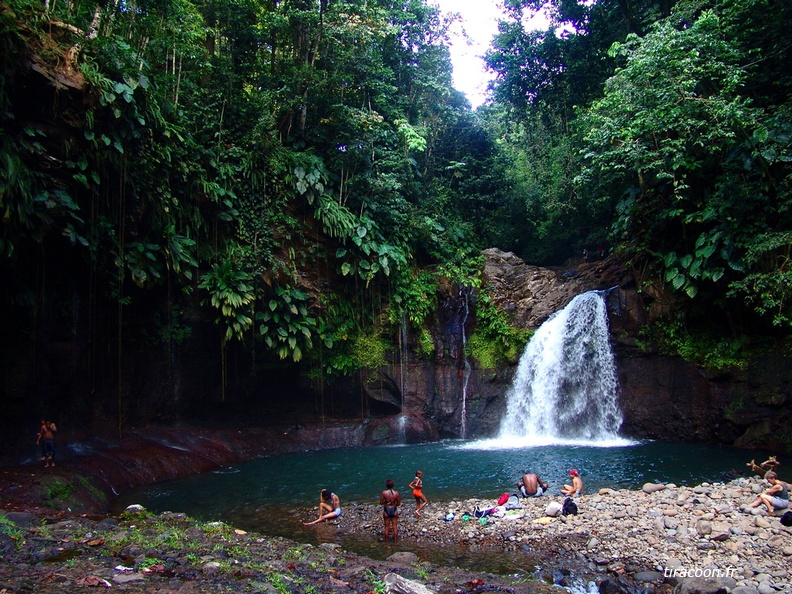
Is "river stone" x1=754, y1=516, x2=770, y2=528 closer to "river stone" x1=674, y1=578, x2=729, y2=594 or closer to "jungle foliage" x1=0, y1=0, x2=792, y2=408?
"river stone" x1=674, y1=578, x2=729, y2=594

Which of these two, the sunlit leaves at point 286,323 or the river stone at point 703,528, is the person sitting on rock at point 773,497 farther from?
the sunlit leaves at point 286,323

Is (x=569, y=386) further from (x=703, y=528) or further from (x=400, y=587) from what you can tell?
(x=400, y=587)

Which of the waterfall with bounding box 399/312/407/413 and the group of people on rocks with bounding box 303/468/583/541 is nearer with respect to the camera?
the group of people on rocks with bounding box 303/468/583/541

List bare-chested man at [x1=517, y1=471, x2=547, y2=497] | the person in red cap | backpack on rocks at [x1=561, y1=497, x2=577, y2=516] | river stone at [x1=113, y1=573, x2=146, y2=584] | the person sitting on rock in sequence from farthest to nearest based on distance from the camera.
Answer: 1. bare-chested man at [x1=517, y1=471, x2=547, y2=497]
2. the person in red cap
3. backpack on rocks at [x1=561, y1=497, x2=577, y2=516]
4. the person sitting on rock
5. river stone at [x1=113, y1=573, x2=146, y2=584]

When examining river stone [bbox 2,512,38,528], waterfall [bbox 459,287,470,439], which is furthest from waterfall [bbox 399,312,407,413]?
river stone [bbox 2,512,38,528]

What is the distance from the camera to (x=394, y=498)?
8.09 meters

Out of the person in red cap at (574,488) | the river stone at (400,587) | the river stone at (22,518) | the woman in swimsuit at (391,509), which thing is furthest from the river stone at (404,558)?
the river stone at (22,518)

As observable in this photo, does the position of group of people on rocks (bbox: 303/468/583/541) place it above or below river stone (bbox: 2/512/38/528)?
below

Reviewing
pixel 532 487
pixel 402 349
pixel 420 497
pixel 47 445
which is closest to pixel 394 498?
pixel 420 497

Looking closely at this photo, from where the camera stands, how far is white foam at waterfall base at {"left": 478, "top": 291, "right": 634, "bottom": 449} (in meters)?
16.1

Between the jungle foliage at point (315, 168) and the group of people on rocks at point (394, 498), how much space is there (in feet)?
20.0

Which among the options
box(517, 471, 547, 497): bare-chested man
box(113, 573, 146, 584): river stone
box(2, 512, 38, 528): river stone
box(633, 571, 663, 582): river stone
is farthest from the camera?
box(517, 471, 547, 497): bare-chested man

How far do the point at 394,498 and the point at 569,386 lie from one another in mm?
9965

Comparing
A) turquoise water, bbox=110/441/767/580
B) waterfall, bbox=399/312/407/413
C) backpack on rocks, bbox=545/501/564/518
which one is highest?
waterfall, bbox=399/312/407/413
